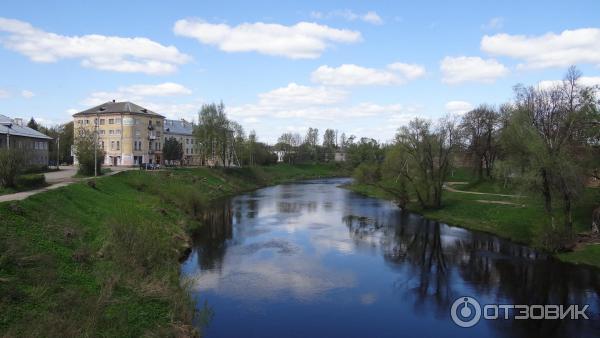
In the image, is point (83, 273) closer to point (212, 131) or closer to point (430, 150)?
point (430, 150)

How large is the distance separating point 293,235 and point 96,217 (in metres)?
15.0

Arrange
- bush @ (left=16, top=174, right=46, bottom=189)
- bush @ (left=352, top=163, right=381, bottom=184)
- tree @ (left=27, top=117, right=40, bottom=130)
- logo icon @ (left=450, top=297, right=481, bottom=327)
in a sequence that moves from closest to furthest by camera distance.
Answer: logo icon @ (left=450, top=297, right=481, bottom=327) < bush @ (left=16, top=174, right=46, bottom=189) < bush @ (left=352, top=163, right=381, bottom=184) < tree @ (left=27, top=117, right=40, bottom=130)

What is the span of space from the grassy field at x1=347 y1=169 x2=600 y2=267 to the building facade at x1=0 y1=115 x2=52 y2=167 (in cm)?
4359

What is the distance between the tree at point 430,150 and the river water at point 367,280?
30.5ft

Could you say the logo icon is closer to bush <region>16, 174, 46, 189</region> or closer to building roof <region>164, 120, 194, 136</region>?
bush <region>16, 174, 46, 189</region>

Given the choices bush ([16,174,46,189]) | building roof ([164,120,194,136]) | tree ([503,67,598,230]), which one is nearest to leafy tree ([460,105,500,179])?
tree ([503,67,598,230])

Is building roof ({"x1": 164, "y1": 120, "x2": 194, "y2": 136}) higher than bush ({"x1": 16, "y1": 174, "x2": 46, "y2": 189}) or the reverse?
higher

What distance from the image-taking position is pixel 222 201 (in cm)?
6050

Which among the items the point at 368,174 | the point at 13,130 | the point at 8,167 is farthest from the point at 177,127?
the point at 8,167

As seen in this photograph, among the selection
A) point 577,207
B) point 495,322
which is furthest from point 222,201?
point 495,322

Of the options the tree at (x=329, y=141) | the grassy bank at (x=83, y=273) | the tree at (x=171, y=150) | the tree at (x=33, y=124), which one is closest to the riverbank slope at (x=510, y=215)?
the grassy bank at (x=83, y=273)

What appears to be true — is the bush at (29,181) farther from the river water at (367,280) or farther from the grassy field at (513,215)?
the grassy field at (513,215)

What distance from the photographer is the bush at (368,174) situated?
7619 cm

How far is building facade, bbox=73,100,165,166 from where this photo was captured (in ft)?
257
